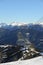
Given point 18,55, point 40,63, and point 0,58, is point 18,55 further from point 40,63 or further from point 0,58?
point 40,63

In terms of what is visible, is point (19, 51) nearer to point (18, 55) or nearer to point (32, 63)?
point (18, 55)

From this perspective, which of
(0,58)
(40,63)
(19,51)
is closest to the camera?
→ (40,63)

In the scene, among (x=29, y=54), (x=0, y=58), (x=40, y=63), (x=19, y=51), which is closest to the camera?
(x=40, y=63)

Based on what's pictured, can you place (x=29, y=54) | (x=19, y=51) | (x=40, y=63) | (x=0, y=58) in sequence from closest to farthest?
(x=40, y=63) → (x=29, y=54) → (x=0, y=58) → (x=19, y=51)

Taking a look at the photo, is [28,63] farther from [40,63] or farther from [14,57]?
[14,57]

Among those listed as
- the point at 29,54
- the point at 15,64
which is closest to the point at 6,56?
the point at 29,54

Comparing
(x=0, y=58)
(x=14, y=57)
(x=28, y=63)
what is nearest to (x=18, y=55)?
(x=14, y=57)

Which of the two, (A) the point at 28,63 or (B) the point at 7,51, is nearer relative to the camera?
(A) the point at 28,63

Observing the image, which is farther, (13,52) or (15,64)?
(13,52)
